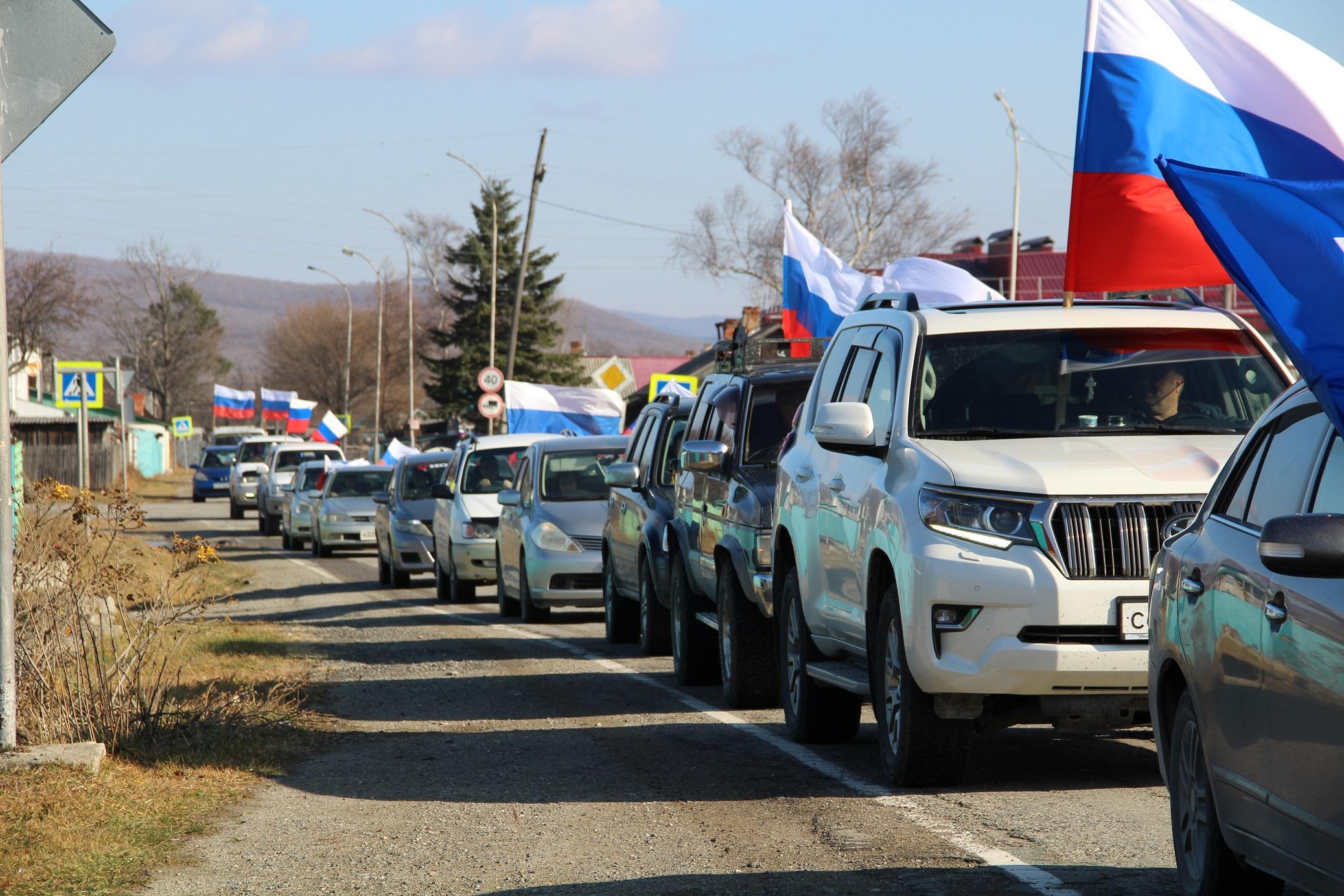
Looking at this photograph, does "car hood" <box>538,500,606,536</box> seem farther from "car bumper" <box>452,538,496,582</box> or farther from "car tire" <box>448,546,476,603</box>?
"car tire" <box>448,546,476,603</box>

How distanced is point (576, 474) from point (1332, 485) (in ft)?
45.9

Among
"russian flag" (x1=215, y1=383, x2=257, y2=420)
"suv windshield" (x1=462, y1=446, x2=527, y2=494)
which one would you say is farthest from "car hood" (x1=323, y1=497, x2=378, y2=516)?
"russian flag" (x1=215, y1=383, x2=257, y2=420)

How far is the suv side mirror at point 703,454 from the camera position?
11172 mm

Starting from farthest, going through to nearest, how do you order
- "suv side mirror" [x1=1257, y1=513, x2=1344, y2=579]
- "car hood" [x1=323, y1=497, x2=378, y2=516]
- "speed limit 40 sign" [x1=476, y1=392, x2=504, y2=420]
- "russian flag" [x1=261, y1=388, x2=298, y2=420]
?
"russian flag" [x1=261, y1=388, x2=298, y2=420] → "speed limit 40 sign" [x1=476, y1=392, x2=504, y2=420] → "car hood" [x1=323, y1=497, x2=378, y2=516] → "suv side mirror" [x1=1257, y1=513, x2=1344, y2=579]

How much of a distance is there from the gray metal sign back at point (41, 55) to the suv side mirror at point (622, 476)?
6800 millimetres

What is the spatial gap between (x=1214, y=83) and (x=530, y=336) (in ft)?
233

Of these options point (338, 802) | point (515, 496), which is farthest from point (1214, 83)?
point (515, 496)

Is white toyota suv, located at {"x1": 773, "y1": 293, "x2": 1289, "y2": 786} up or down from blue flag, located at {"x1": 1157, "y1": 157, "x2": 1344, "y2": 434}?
down

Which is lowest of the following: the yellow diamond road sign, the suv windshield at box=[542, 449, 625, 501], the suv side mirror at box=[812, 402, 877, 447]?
the suv windshield at box=[542, 449, 625, 501]

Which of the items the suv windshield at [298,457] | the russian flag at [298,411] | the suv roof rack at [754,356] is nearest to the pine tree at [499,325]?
the russian flag at [298,411]

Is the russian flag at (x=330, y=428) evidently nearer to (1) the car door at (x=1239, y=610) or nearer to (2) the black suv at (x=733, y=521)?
(2) the black suv at (x=733, y=521)

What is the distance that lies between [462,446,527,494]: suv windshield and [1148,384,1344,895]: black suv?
636 inches

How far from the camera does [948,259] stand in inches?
2822

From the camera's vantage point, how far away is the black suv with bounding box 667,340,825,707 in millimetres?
10836
